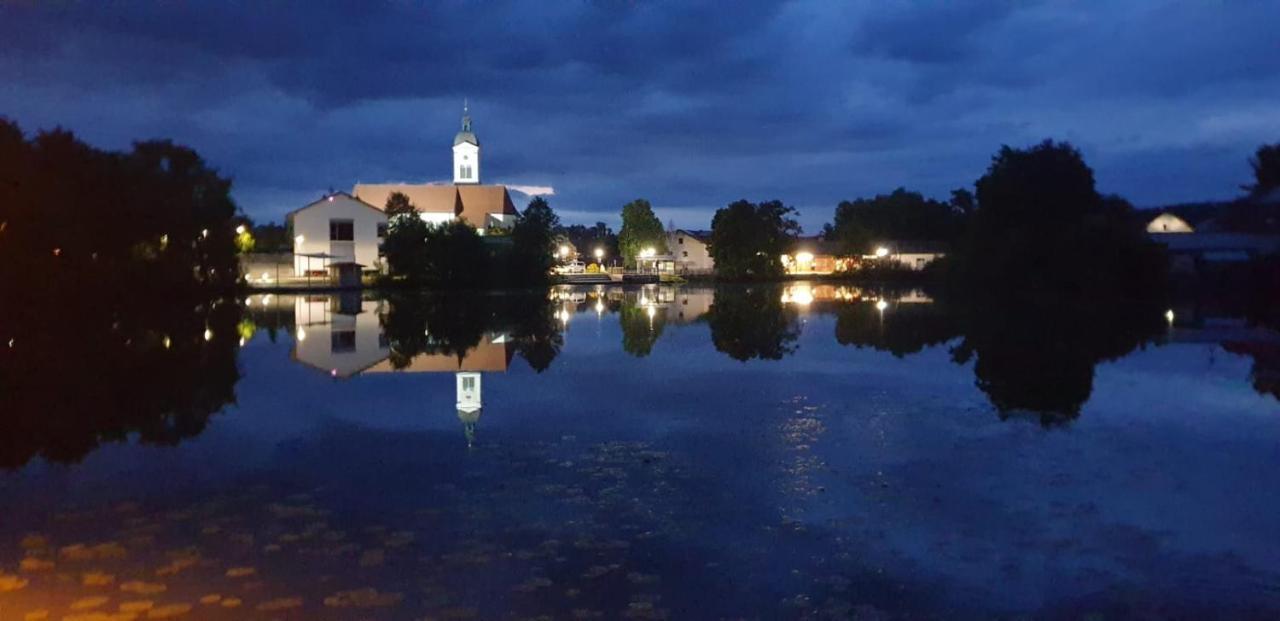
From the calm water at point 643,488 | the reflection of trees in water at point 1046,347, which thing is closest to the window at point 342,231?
the reflection of trees in water at point 1046,347

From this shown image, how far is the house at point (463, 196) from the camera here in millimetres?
99125

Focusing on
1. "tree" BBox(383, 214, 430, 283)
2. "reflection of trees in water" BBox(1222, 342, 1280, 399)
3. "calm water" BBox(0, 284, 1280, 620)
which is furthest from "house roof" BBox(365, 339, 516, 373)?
"tree" BBox(383, 214, 430, 283)

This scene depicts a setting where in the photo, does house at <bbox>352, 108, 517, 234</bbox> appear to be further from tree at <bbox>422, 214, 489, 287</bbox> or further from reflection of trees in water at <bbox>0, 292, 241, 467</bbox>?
reflection of trees in water at <bbox>0, 292, 241, 467</bbox>

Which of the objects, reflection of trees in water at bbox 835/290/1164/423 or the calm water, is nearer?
the calm water

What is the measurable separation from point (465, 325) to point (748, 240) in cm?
6051

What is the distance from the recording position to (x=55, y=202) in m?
38.8

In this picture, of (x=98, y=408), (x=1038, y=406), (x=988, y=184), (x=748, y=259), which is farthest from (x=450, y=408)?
(x=748, y=259)

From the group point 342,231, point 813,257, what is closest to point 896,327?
point 342,231

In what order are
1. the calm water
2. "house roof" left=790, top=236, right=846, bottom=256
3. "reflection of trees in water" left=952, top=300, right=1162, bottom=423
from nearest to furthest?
1. the calm water
2. "reflection of trees in water" left=952, top=300, right=1162, bottom=423
3. "house roof" left=790, top=236, right=846, bottom=256

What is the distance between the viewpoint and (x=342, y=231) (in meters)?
73.1

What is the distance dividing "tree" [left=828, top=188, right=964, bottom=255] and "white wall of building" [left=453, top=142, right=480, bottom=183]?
4238 cm

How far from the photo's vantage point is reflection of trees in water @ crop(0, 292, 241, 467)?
14211 mm

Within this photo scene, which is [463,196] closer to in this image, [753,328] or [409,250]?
[409,250]

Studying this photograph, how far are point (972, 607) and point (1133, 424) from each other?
29.5ft
